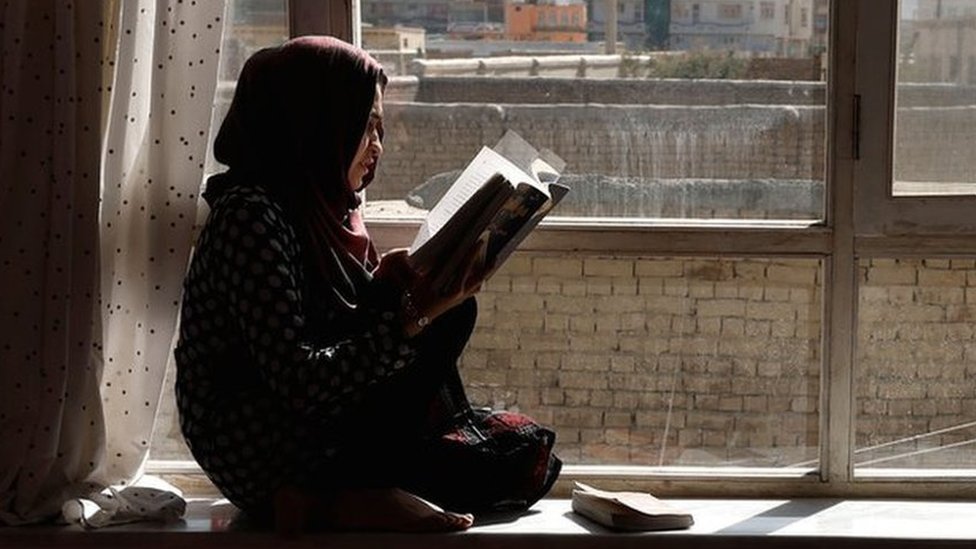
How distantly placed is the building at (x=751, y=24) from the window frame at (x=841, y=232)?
52mm

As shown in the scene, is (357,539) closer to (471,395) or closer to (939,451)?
(471,395)

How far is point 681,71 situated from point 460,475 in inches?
30.3

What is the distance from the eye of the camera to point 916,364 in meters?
2.71

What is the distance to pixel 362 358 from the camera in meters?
2.37

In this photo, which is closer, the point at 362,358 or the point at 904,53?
the point at 362,358

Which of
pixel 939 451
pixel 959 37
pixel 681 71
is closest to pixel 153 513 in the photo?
pixel 681 71

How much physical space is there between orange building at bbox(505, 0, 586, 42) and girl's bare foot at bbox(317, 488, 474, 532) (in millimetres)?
796

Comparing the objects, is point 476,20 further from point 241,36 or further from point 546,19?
point 241,36

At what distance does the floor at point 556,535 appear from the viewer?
2484 mm

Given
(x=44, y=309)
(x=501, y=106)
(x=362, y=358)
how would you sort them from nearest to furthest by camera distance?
(x=362, y=358) → (x=44, y=309) → (x=501, y=106)

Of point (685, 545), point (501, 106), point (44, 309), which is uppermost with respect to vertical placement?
point (501, 106)

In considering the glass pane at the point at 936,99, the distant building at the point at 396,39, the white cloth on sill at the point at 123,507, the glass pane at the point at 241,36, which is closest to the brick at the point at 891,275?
the glass pane at the point at 936,99

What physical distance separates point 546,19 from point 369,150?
403 mm

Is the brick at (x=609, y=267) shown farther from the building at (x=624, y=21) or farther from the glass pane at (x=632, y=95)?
the building at (x=624, y=21)
